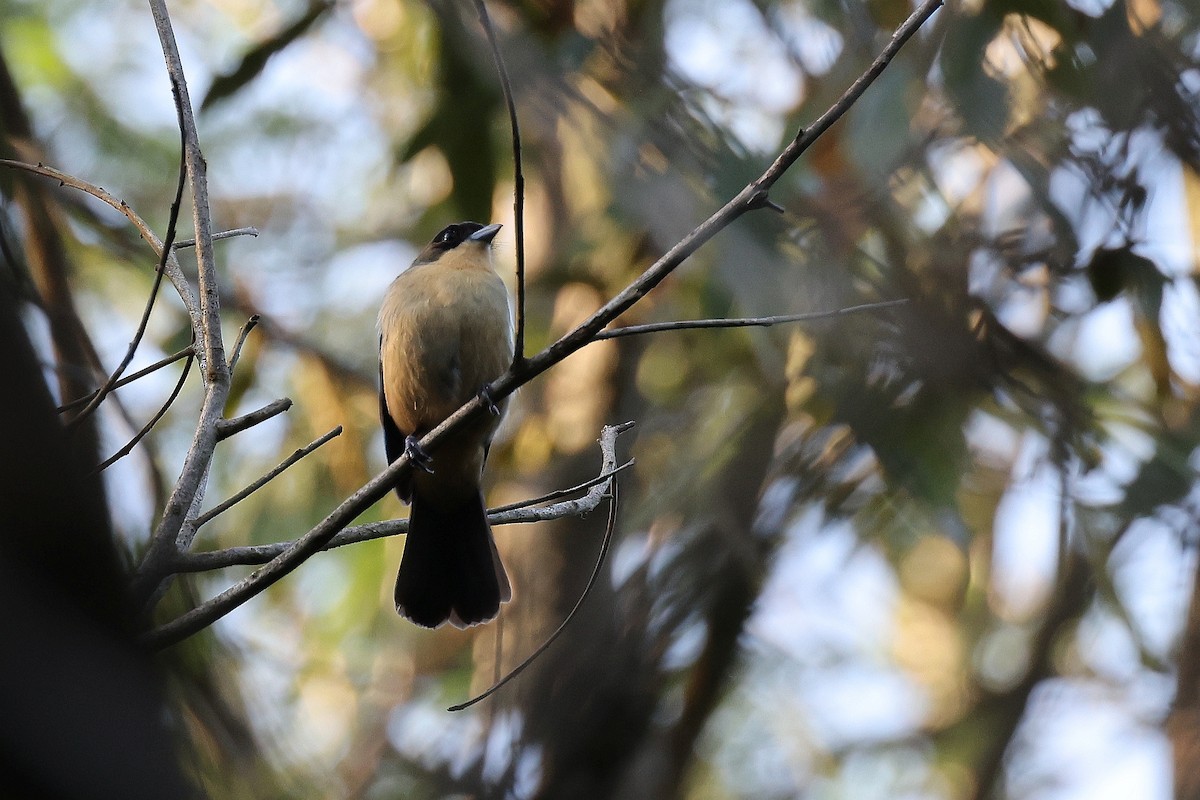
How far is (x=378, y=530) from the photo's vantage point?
10.6 feet

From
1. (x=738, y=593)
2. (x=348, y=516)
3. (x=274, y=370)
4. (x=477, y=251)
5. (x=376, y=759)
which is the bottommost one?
(x=348, y=516)

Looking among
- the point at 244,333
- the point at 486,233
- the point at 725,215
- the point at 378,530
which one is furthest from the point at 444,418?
the point at 725,215

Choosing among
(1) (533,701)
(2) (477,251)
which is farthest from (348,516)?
(2) (477,251)

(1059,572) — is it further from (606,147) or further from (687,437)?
(606,147)

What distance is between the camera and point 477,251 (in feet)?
17.1

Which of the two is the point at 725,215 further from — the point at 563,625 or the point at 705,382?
the point at 705,382

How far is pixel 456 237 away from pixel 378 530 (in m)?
2.40

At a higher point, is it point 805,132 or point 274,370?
point 274,370

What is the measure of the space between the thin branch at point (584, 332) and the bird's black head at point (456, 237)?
8.25 feet

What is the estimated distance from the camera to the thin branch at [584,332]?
241cm

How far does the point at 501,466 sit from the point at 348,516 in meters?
4.43

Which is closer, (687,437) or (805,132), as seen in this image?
(805,132)

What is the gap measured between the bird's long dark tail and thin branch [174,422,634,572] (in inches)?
28.6

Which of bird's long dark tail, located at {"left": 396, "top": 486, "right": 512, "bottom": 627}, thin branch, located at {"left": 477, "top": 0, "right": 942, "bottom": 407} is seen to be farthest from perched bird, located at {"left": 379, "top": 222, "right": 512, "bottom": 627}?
thin branch, located at {"left": 477, "top": 0, "right": 942, "bottom": 407}
